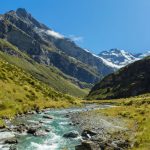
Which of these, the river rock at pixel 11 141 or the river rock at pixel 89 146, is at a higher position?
the river rock at pixel 89 146

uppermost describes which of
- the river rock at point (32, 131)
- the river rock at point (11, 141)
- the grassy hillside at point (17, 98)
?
the grassy hillside at point (17, 98)

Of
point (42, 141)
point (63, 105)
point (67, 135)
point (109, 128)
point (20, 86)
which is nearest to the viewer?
point (42, 141)

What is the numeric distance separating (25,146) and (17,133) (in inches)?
429

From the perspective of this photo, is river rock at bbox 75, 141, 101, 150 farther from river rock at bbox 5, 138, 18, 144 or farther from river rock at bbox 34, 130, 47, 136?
river rock at bbox 34, 130, 47, 136

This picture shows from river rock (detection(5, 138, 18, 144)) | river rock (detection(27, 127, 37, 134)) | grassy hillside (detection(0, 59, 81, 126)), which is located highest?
grassy hillside (detection(0, 59, 81, 126))

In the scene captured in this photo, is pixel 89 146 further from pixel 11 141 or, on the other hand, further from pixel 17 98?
pixel 17 98

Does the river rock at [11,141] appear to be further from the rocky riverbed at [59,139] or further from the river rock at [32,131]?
the river rock at [32,131]

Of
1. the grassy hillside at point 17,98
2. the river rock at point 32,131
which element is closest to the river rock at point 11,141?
the river rock at point 32,131

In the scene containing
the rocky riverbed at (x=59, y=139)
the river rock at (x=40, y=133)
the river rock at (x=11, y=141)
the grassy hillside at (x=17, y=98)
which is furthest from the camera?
the grassy hillside at (x=17, y=98)

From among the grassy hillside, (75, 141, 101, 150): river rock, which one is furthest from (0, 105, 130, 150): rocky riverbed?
the grassy hillside

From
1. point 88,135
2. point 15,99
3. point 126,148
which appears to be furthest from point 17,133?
point 15,99

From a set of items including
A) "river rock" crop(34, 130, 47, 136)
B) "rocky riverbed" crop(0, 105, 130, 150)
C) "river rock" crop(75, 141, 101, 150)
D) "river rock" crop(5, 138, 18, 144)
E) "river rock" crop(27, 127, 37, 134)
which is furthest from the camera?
"river rock" crop(27, 127, 37, 134)

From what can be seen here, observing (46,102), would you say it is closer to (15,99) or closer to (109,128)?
(15,99)

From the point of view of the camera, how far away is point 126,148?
147 feet
